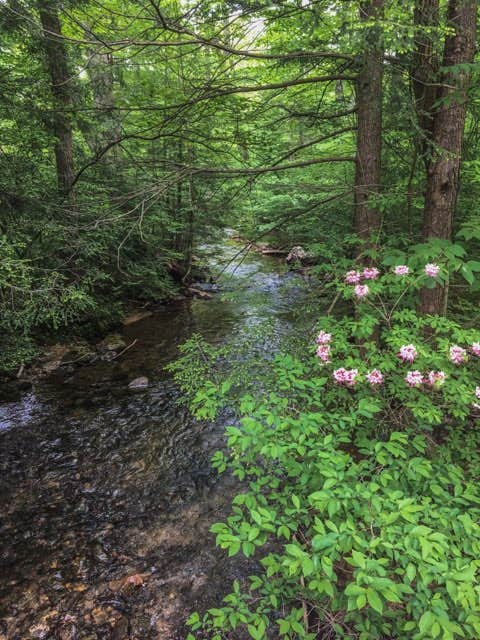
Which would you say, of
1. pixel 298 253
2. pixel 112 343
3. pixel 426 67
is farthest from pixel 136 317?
pixel 426 67

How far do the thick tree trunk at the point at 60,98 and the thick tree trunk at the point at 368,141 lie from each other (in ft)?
14.2

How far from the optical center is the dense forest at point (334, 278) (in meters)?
1.81

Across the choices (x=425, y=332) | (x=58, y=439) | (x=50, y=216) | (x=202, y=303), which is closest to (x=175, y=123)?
(x=50, y=216)

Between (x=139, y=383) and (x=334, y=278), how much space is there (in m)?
3.87

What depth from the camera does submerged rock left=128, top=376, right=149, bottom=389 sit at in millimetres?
6189

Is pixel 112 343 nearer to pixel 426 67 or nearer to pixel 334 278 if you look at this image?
pixel 334 278

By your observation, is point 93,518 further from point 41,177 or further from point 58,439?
point 41,177

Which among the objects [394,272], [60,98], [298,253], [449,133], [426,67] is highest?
[60,98]

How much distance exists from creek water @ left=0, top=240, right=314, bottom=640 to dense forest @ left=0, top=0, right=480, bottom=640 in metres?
0.41

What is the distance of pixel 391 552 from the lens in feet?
5.20

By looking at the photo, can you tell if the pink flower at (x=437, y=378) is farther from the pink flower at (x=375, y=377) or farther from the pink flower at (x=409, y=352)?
the pink flower at (x=375, y=377)

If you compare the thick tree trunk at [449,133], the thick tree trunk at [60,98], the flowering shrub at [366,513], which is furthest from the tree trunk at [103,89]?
the flowering shrub at [366,513]

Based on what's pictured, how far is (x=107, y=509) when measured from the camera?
386 centimetres

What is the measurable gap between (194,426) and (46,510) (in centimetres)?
203
